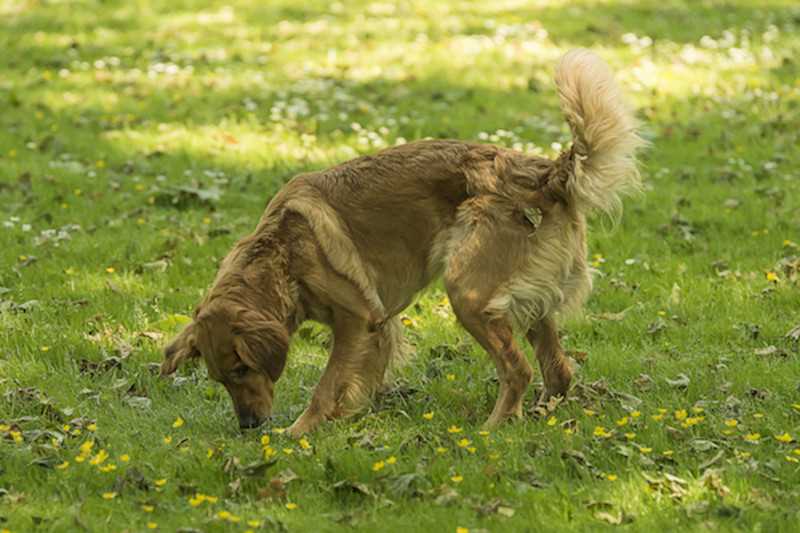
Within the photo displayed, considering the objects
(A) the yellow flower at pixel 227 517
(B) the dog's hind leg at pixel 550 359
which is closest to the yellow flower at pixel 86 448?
(A) the yellow flower at pixel 227 517

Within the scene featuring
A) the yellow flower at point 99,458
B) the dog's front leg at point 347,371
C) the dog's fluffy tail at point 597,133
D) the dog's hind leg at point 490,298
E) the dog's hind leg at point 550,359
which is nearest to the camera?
the yellow flower at point 99,458

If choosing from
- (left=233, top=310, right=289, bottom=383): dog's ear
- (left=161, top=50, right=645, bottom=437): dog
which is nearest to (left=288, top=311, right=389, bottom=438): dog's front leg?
(left=161, top=50, right=645, bottom=437): dog

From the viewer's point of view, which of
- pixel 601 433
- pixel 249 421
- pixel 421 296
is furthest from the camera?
pixel 421 296

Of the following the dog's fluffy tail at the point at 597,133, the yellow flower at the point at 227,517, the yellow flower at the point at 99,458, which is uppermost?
the dog's fluffy tail at the point at 597,133

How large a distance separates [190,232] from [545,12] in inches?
377

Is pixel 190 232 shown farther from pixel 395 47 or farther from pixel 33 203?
pixel 395 47

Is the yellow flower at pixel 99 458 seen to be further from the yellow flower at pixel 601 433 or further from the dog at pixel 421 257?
the yellow flower at pixel 601 433

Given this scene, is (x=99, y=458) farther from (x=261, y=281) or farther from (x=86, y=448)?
(x=261, y=281)

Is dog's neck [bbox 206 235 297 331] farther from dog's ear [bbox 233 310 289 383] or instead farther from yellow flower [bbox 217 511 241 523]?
yellow flower [bbox 217 511 241 523]

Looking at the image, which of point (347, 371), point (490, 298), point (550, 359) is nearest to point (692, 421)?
point (550, 359)

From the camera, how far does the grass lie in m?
5.41

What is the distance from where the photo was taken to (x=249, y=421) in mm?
6445

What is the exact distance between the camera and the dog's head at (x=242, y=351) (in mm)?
6344

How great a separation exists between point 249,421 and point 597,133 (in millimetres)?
2299
